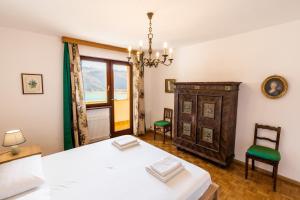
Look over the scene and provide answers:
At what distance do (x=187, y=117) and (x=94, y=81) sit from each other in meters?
2.42

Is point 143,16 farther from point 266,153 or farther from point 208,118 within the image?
point 266,153

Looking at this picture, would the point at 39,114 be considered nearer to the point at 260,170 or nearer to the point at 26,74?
the point at 26,74

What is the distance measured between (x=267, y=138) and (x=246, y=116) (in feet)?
1.55

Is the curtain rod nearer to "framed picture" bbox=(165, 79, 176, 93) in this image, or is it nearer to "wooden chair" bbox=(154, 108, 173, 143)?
"framed picture" bbox=(165, 79, 176, 93)

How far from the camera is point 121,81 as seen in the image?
13.7 ft

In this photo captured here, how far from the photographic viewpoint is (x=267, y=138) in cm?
250

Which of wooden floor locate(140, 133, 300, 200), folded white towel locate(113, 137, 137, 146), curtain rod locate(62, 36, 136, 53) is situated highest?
curtain rod locate(62, 36, 136, 53)

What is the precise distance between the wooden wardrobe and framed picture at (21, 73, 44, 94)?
9.13ft

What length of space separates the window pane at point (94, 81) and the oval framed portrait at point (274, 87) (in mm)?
3418

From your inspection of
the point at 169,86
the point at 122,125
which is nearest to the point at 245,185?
the point at 169,86

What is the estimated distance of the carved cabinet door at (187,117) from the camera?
10.0ft

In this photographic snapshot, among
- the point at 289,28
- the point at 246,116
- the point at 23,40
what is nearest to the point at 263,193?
the point at 246,116

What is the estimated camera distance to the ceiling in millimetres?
1759

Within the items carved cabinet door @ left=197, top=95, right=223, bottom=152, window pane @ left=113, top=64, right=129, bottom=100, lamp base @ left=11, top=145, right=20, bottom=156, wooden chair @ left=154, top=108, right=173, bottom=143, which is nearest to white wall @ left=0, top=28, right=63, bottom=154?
lamp base @ left=11, top=145, right=20, bottom=156
